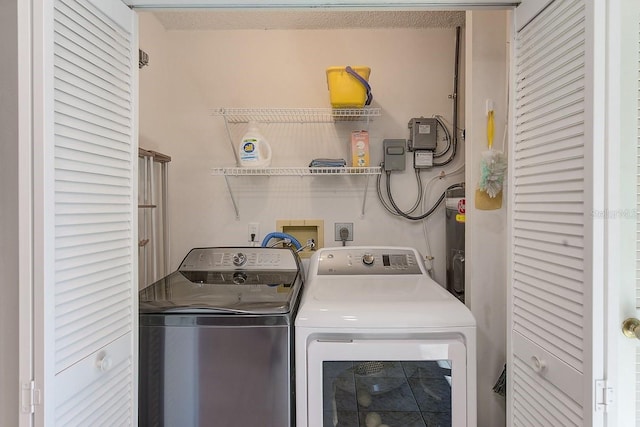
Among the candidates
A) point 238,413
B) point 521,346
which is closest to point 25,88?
point 238,413

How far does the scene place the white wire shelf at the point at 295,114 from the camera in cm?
205

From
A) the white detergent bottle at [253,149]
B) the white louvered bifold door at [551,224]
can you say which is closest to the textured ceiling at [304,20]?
the white detergent bottle at [253,149]

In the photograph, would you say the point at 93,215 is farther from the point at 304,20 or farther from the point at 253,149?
the point at 304,20

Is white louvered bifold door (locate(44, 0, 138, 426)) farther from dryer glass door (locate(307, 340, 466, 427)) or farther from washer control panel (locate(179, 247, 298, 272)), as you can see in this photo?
washer control panel (locate(179, 247, 298, 272))

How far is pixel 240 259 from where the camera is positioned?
77.4 inches

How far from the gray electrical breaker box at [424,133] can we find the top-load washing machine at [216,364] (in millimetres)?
1325

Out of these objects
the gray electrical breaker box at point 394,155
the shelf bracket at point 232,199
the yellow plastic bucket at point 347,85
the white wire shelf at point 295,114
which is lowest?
the shelf bracket at point 232,199

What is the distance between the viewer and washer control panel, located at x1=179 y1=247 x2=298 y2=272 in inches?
76.7

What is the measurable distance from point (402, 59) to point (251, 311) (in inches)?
69.6

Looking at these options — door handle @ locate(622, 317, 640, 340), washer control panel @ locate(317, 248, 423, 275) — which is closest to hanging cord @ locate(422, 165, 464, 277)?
washer control panel @ locate(317, 248, 423, 275)

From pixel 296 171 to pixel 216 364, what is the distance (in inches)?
46.0

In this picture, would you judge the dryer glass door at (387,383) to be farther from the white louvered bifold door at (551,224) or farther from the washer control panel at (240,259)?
the washer control panel at (240,259)
